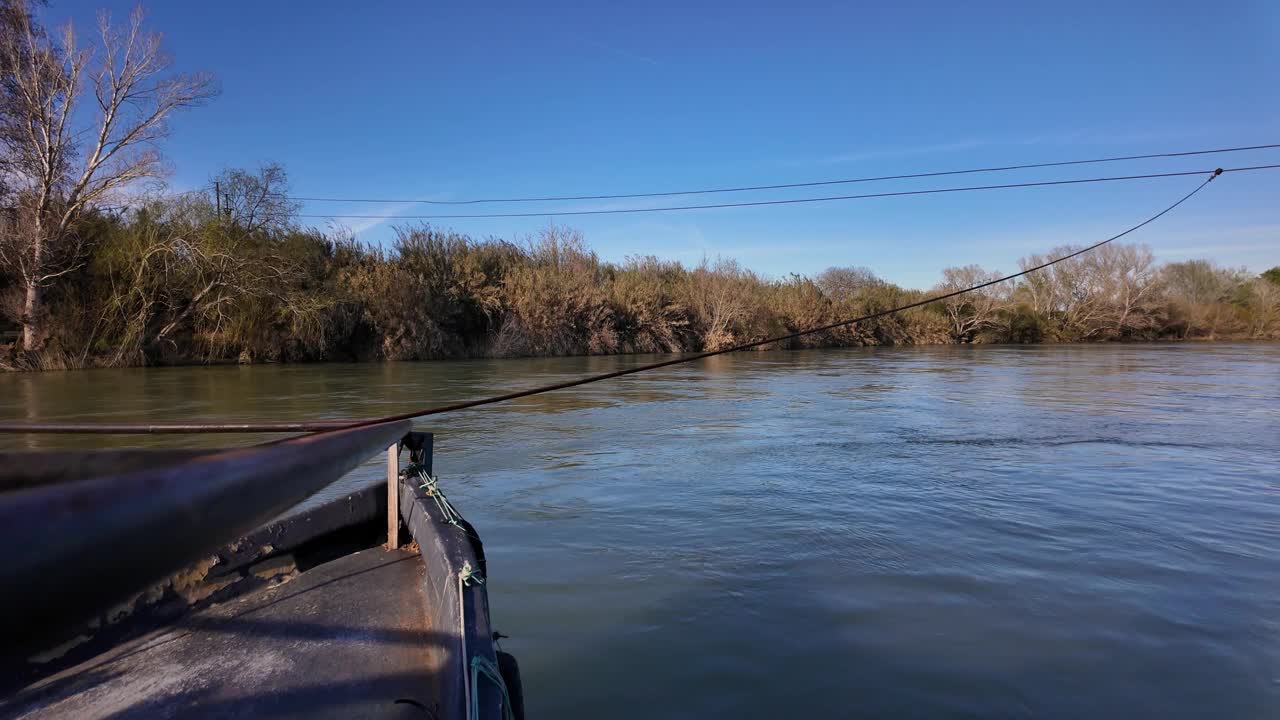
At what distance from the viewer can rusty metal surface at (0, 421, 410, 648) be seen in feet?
1.55

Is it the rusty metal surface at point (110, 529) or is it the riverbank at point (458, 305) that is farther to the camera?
the riverbank at point (458, 305)

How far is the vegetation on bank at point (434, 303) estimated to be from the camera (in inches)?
868

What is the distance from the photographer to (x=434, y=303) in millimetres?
28062

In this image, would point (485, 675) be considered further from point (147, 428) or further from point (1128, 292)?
point (1128, 292)

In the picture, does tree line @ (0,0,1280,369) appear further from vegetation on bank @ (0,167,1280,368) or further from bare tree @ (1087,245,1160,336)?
bare tree @ (1087,245,1160,336)

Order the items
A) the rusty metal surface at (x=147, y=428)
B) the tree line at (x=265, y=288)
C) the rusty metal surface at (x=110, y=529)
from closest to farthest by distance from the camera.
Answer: the rusty metal surface at (x=110, y=529), the rusty metal surface at (x=147, y=428), the tree line at (x=265, y=288)

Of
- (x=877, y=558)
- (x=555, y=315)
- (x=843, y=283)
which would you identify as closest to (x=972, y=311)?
(x=843, y=283)

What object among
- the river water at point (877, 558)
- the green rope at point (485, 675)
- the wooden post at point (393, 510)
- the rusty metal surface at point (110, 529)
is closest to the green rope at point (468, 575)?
the green rope at point (485, 675)

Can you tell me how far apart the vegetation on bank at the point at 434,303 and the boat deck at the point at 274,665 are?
75.5 feet

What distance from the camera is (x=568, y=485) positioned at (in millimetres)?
6406

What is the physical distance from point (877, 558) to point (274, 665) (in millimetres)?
3435

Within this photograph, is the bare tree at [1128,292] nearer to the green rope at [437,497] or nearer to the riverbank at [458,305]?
the riverbank at [458,305]

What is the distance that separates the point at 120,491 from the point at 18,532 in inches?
3.3

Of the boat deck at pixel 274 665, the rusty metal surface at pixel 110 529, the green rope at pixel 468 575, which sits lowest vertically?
the boat deck at pixel 274 665
